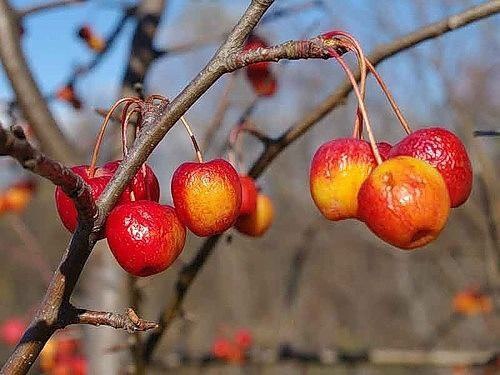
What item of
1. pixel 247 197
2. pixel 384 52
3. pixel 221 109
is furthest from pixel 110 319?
pixel 221 109

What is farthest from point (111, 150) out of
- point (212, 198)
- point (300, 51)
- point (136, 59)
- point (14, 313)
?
point (14, 313)

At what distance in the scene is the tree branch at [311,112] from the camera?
0.77 m

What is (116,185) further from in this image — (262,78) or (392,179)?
(262,78)

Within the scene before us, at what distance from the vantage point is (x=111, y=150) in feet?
5.13

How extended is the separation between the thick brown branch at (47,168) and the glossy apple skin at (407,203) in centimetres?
23

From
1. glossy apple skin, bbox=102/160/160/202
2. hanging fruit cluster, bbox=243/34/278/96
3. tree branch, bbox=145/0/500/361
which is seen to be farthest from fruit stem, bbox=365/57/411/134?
hanging fruit cluster, bbox=243/34/278/96

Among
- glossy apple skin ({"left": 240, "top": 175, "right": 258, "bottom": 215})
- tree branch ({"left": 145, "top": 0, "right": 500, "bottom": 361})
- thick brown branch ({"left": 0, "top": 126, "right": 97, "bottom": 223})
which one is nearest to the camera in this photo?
thick brown branch ({"left": 0, "top": 126, "right": 97, "bottom": 223})

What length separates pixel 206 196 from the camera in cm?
66

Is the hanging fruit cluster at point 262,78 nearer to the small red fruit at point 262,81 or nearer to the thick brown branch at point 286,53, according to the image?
the small red fruit at point 262,81

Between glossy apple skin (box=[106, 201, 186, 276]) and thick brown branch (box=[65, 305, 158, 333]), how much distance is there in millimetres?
53

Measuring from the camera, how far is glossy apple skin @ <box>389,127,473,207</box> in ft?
2.11

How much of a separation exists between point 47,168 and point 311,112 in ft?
1.86

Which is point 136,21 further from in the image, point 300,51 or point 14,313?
point 14,313

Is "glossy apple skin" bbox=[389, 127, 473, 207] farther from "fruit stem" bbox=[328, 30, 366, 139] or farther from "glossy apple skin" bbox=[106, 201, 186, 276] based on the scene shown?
"glossy apple skin" bbox=[106, 201, 186, 276]
